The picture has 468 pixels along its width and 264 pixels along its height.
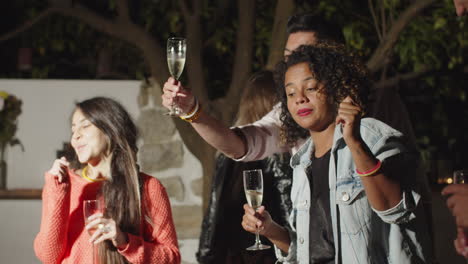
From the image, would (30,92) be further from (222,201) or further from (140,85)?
(222,201)

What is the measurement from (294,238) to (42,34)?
3831 mm

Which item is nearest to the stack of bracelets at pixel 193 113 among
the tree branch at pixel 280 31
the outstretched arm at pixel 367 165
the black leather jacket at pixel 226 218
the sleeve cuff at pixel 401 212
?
the outstretched arm at pixel 367 165

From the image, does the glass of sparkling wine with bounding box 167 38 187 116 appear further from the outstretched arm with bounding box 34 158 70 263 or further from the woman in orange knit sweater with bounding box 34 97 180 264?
the outstretched arm with bounding box 34 158 70 263

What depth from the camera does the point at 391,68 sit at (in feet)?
17.7

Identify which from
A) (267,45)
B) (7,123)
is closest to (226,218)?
(267,45)

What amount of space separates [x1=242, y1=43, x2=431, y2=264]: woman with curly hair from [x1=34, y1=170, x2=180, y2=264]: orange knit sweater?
48cm

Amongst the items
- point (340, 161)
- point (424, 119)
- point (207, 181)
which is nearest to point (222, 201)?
point (207, 181)

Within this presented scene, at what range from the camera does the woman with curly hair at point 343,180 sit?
2.13 meters


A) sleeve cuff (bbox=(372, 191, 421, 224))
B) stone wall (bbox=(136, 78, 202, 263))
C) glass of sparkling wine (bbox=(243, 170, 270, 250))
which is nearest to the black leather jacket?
glass of sparkling wine (bbox=(243, 170, 270, 250))

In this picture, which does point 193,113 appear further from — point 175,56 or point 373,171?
point 373,171

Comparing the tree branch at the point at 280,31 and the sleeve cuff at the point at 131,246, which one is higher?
the tree branch at the point at 280,31

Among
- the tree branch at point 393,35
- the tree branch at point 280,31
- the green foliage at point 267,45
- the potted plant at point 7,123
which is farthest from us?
the potted plant at point 7,123

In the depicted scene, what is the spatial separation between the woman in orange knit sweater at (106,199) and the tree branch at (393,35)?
168cm

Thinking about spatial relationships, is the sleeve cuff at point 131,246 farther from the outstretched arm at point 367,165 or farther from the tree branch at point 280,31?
the tree branch at point 280,31
